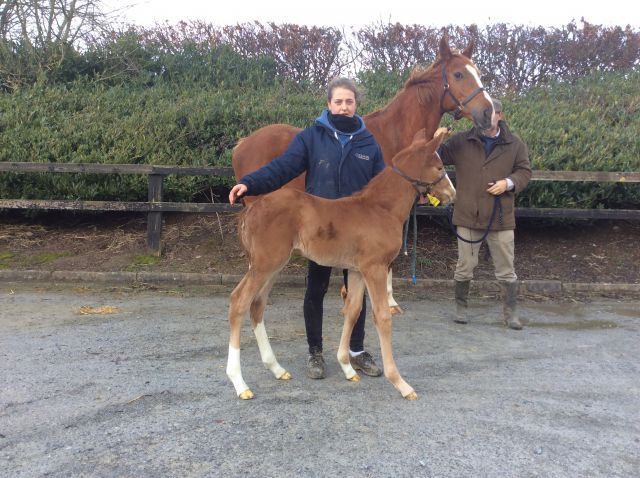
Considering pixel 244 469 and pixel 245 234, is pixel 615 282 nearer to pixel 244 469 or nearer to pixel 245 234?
pixel 245 234

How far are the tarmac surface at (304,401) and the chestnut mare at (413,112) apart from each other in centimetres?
157

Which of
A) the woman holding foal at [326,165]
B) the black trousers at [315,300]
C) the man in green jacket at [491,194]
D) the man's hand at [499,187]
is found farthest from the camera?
the man in green jacket at [491,194]

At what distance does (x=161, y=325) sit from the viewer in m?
5.16

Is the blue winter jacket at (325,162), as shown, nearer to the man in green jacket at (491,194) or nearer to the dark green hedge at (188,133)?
the man in green jacket at (491,194)

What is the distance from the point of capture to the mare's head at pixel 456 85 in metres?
5.33

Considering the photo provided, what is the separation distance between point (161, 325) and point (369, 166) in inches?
103

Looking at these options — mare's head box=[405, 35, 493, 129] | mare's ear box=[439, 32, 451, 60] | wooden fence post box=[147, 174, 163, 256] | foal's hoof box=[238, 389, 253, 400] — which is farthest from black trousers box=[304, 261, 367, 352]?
wooden fence post box=[147, 174, 163, 256]

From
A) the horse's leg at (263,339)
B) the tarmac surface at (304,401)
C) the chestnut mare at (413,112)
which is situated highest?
the chestnut mare at (413,112)

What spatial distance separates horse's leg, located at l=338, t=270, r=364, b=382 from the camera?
3834 millimetres

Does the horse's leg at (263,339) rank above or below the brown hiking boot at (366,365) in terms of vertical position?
above

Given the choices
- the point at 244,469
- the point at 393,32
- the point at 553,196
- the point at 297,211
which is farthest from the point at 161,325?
the point at 393,32

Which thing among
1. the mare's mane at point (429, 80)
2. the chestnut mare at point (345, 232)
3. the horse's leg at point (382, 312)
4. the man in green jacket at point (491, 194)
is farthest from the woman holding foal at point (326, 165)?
the mare's mane at point (429, 80)

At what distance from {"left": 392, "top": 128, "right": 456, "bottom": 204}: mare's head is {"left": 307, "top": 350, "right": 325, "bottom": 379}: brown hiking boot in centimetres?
141

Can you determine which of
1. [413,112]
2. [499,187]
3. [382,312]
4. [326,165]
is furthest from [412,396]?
[413,112]
